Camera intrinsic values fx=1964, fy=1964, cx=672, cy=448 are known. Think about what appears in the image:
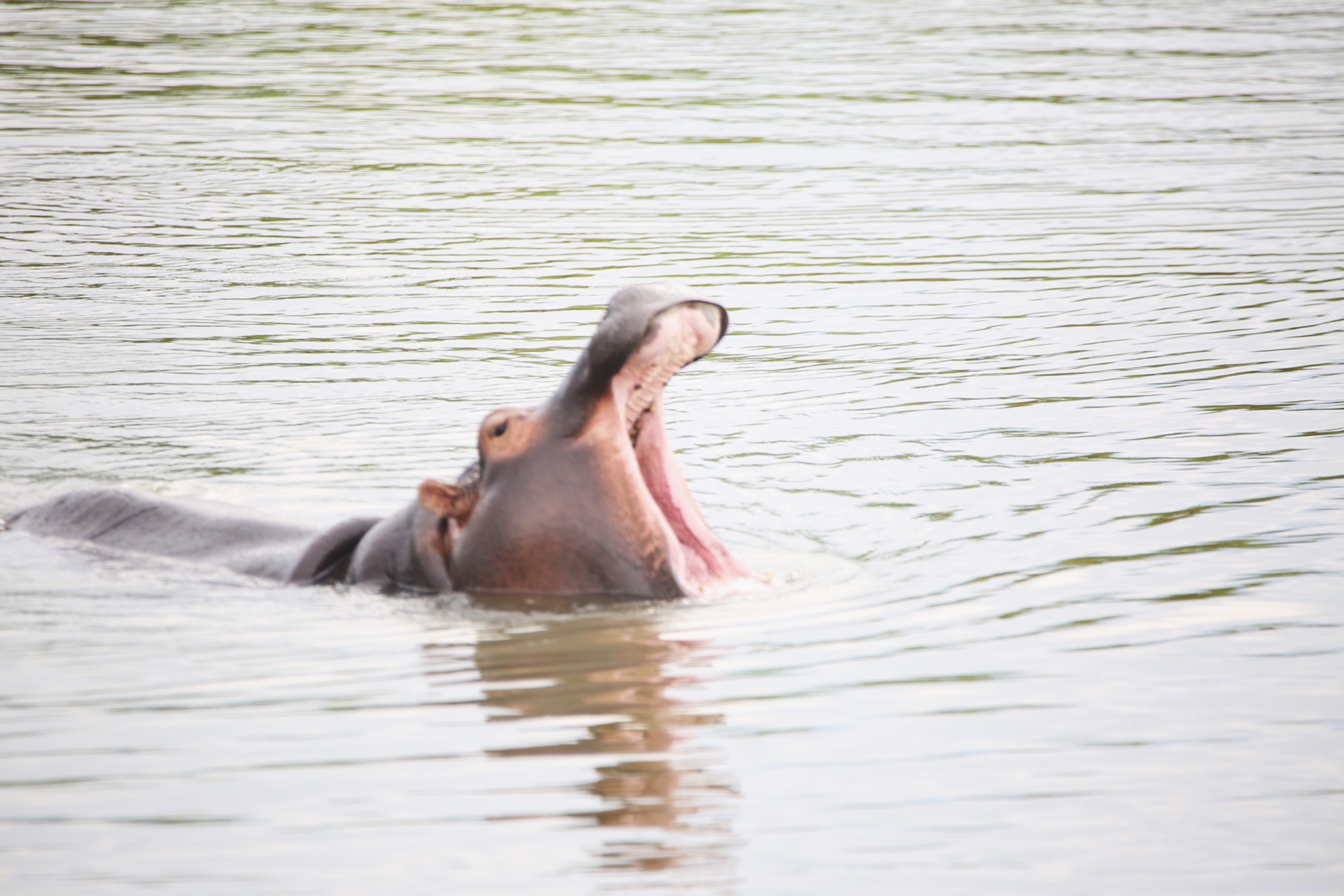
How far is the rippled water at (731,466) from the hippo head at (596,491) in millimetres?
167

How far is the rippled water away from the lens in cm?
438

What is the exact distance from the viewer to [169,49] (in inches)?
907

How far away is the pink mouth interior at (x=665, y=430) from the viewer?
19.0ft

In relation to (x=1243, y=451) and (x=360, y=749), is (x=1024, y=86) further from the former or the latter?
(x=360, y=749)

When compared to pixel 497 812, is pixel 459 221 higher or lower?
higher

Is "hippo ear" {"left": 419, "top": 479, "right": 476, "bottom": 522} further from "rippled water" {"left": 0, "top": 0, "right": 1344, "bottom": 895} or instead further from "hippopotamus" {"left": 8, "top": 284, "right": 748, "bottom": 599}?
"rippled water" {"left": 0, "top": 0, "right": 1344, "bottom": 895}

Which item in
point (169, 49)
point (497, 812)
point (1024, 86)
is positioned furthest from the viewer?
point (169, 49)

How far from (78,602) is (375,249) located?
7.30 m

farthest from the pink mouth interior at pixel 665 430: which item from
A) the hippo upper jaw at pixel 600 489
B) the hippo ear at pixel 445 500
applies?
the hippo ear at pixel 445 500

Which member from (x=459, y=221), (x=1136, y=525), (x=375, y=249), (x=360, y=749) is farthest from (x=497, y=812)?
(x=459, y=221)

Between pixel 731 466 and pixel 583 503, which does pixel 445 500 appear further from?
pixel 731 466

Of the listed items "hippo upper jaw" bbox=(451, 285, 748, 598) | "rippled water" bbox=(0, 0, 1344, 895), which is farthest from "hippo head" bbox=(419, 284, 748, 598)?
"rippled water" bbox=(0, 0, 1344, 895)

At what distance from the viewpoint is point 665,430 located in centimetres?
619

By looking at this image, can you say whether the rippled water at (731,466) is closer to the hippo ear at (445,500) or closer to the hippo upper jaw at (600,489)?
the hippo upper jaw at (600,489)
